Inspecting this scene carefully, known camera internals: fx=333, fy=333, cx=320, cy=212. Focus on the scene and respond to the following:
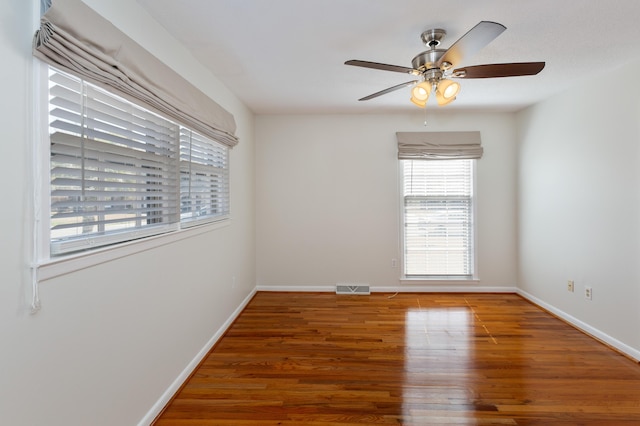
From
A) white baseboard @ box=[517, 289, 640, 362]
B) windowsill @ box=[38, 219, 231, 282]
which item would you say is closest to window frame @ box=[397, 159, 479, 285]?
Answer: white baseboard @ box=[517, 289, 640, 362]

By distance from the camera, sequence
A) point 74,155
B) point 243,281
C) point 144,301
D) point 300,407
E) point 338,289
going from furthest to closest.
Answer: point 338,289 → point 243,281 → point 300,407 → point 144,301 → point 74,155

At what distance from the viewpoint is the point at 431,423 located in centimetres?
192

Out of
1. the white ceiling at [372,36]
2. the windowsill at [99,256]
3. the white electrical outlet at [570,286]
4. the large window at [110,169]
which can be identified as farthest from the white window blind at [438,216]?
the windowsill at [99,256]

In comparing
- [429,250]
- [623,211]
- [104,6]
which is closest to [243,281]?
[429,250]

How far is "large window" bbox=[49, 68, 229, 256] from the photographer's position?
134 centimetres

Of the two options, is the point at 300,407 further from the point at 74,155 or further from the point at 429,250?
the point at 429,250

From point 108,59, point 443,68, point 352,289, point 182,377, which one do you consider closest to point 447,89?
point 443,68

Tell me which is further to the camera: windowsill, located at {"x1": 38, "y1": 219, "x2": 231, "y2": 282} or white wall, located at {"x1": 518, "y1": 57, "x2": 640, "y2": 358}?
white wall, located at {"x1": 518, "y1": 57, "x2": 640, "y2": 358}

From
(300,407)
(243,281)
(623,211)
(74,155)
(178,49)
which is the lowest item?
(300,407)

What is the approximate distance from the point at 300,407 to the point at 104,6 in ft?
7.95

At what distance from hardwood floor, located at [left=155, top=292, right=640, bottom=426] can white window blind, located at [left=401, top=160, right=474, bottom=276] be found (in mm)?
903

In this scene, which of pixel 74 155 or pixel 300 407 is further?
pixel 300 407

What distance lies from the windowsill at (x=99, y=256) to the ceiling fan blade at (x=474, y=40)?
1.99 metres

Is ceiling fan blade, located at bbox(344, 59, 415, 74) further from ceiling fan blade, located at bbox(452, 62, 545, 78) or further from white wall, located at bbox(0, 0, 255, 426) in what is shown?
white wall, located at bbox(0, 0, 255, 426)
